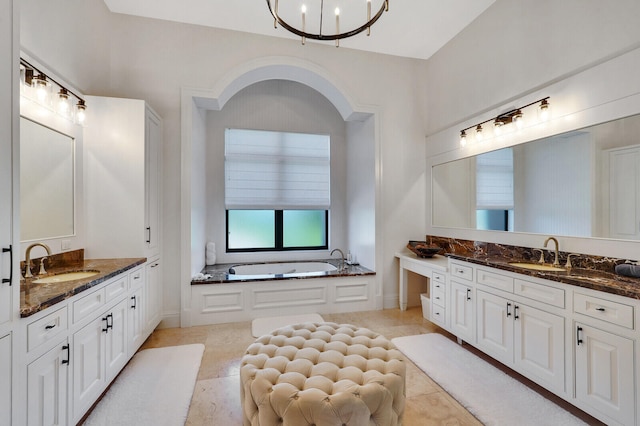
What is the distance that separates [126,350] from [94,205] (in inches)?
50.2

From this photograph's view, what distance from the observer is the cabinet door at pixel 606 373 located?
4.86 ft

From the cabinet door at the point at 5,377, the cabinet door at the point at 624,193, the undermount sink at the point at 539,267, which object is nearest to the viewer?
the cabinet door at the point at 5,377

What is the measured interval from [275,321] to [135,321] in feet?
4.48

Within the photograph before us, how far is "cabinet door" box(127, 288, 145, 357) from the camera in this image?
Result: 7.52ft

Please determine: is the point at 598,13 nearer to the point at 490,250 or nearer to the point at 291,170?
the point at 490,250

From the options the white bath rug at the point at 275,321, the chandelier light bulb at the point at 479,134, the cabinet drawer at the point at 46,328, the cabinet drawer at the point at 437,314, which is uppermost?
the chandelier light bulb at the point at 479,134

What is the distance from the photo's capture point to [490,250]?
2.96 metres

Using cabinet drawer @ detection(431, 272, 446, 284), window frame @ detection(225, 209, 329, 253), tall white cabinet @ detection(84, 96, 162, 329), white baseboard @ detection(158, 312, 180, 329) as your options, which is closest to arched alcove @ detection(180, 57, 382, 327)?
white baseboard @ detection(158, 312, 180, 329)

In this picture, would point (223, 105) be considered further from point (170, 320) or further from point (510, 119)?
point (510, 119)

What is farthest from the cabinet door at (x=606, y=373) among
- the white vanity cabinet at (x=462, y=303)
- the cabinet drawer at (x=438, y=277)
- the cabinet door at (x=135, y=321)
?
the cabinet door at (x=135, y=321)

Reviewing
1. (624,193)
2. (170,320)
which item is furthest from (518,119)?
(170,320)

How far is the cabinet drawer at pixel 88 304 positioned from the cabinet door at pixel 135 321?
46 centimetres

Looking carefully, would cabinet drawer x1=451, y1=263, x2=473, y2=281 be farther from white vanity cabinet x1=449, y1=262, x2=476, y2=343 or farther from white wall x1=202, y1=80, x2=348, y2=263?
white wall x1=202, y1=80, x2=348, y2=263

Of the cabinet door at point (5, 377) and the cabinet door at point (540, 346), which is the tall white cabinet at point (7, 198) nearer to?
the cabinet door at point (5, 377)
